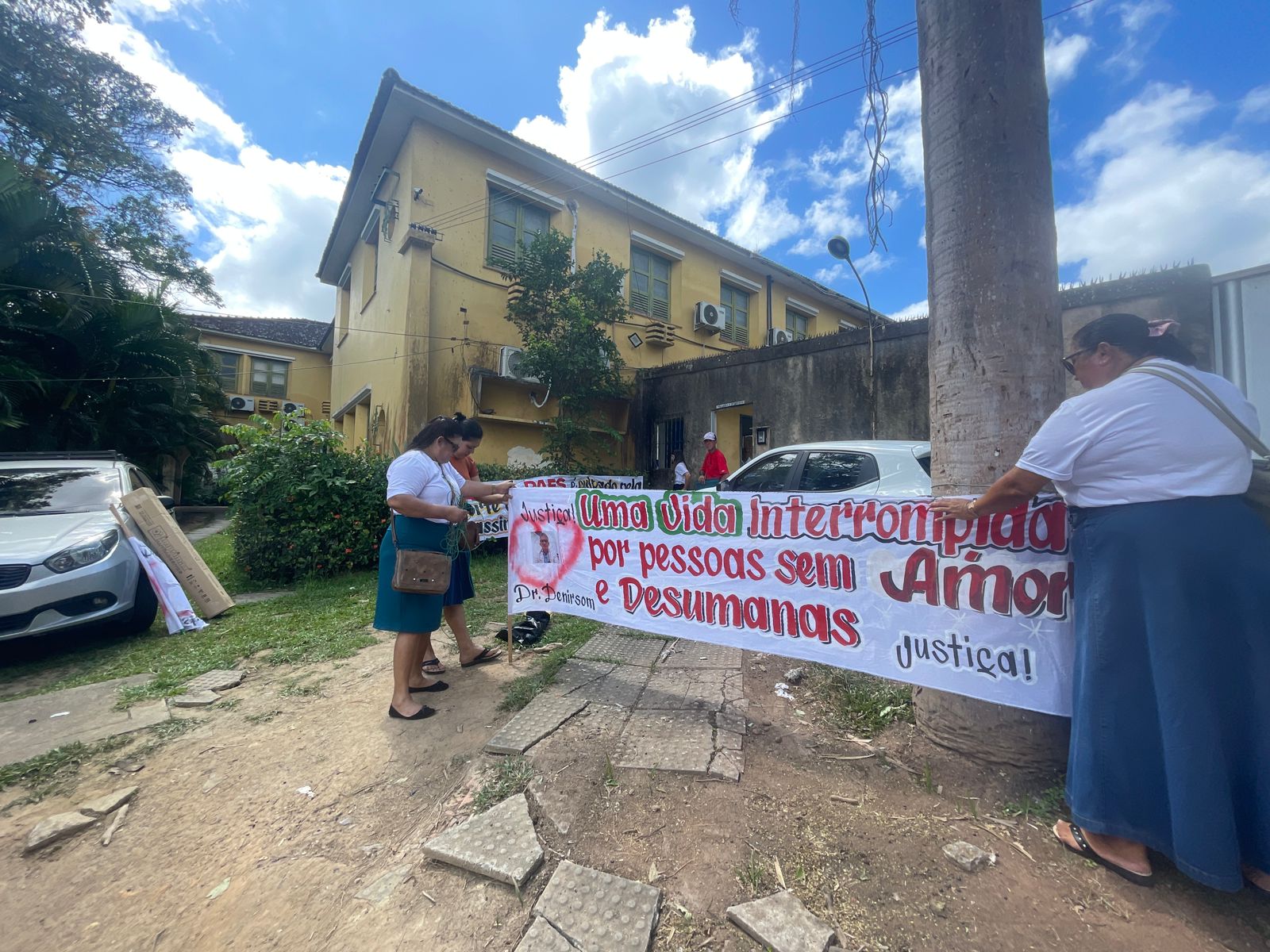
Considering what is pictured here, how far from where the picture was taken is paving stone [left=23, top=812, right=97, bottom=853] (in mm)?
2064

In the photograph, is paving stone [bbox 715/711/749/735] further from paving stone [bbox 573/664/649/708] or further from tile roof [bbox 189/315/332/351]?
tile roof [bbox 189/315/332/351]

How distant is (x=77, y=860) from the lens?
2.01 metres

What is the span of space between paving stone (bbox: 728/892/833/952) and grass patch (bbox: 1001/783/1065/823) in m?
0.92

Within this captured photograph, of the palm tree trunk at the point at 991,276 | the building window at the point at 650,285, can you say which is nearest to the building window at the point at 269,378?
the building window at the point at 650,285

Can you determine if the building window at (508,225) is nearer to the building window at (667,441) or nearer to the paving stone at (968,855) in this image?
the building window at (667,441)

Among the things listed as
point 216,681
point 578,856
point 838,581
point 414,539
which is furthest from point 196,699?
point 838,581

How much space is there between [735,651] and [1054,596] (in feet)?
6.78

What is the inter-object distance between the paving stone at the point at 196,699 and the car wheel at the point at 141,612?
1.93m

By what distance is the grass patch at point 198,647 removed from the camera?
3.78 m

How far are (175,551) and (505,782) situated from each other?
4.91 m

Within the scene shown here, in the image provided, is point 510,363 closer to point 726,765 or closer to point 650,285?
point 650,285

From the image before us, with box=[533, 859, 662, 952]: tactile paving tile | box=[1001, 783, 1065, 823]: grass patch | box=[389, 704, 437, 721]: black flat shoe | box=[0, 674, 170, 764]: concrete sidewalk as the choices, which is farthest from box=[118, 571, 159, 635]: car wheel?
box=[1001, 783, 1065, 823]: grass patch

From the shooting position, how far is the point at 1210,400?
1.60 metres

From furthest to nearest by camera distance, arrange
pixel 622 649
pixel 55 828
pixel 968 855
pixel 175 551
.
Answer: pixel 175 551 < pixel 622 649 < pixel 55 828 < pixel 968 855
